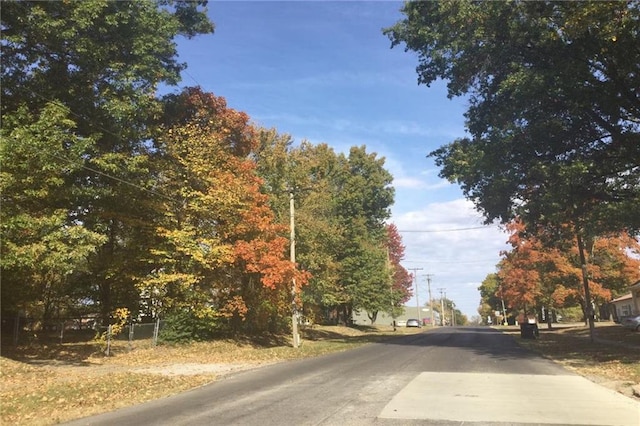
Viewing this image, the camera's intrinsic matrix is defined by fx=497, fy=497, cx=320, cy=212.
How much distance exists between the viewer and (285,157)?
35594mm

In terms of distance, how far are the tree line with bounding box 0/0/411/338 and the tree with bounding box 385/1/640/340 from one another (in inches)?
426

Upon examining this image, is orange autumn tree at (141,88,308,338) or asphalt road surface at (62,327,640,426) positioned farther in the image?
orange autumn tree at (141,88,308,338)

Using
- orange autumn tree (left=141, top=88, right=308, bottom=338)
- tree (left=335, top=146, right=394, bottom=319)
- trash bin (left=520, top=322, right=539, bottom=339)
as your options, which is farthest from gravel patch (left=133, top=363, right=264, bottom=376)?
tree (left=335, top=146, right=394, bottom=319)

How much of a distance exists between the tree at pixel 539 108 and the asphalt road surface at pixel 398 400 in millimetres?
8002

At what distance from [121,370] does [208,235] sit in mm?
9536

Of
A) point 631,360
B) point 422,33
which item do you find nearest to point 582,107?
point 422,33

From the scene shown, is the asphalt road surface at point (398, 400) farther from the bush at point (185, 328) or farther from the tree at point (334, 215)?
the tree at point (334, 215)

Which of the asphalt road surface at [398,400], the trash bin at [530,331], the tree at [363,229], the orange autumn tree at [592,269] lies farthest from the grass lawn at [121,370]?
the tree at [363,229]

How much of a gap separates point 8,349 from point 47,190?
753 centimetres

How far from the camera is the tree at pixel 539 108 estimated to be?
17.2m

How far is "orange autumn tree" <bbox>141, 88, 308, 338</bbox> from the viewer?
2395 centimetres

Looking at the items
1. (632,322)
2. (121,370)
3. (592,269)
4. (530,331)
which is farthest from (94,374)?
(592,269)

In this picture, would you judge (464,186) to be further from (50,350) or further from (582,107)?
(50,350)

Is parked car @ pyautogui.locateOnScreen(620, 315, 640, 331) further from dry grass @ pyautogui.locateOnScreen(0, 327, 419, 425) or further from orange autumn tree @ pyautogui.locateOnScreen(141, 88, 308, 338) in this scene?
orange autumn tree @ pyautogui.locateOnScreen(141, 88, 308, 338)
